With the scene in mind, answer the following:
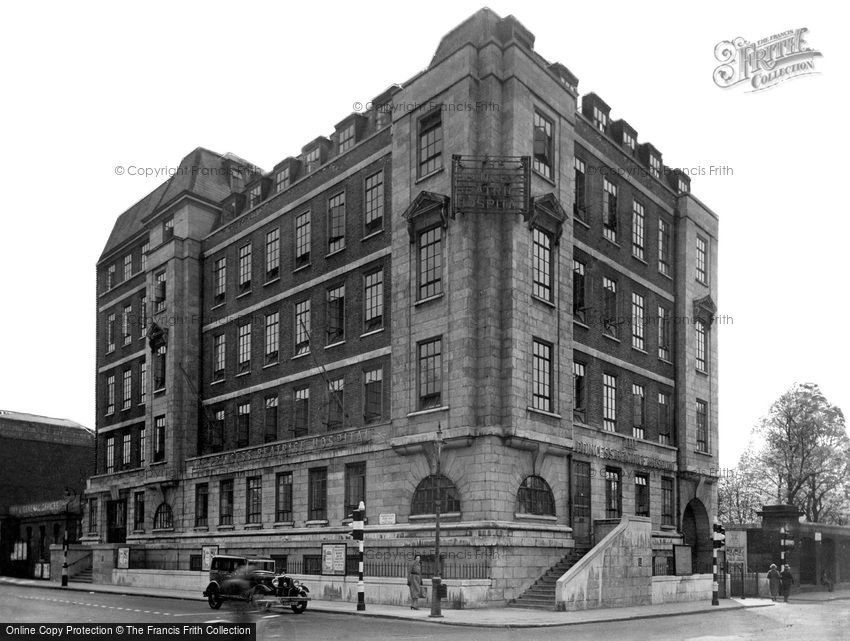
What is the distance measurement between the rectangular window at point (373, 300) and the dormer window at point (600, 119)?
12.7 meters

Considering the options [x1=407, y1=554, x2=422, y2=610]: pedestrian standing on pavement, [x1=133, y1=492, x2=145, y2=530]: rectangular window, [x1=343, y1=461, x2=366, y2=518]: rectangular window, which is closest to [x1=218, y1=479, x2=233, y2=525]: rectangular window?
[x1=133, y1=492, x2=145, y2=530]: rectangular window

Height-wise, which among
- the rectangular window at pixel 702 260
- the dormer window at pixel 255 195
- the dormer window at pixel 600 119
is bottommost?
the rectangular window at pixel 702 260

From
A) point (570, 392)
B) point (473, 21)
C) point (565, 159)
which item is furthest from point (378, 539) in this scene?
point (473, 21)

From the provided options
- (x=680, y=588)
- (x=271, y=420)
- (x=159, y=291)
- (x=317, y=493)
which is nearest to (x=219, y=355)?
(x=159, y=291)

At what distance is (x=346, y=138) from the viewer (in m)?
43.3

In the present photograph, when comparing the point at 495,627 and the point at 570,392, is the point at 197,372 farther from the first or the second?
the point at 495,627

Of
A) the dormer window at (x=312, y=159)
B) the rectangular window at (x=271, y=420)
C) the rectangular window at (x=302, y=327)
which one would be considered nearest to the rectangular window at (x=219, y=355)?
the rectangular window at (x=271, y=420)

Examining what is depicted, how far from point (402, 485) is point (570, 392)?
7.20m

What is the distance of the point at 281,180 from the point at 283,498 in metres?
15.8

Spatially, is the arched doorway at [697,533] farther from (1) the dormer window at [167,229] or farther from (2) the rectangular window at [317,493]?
(1) the dormer window at [167,229]

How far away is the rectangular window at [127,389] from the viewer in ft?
185

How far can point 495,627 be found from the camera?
24719 mm

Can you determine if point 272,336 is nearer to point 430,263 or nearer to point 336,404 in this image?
point 336,404

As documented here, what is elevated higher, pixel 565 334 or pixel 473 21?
pixel 473 21
